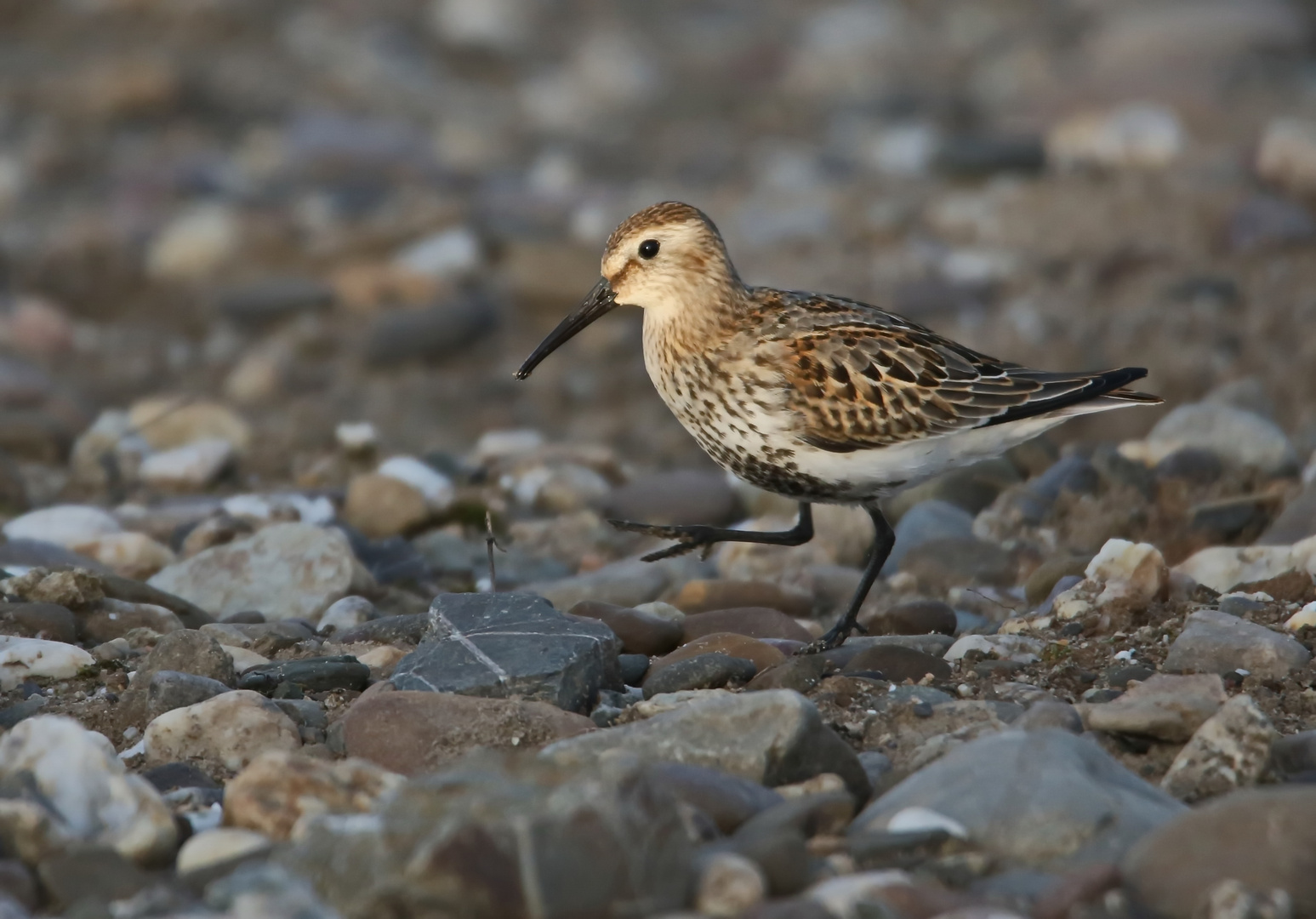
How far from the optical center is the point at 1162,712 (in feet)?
14.0

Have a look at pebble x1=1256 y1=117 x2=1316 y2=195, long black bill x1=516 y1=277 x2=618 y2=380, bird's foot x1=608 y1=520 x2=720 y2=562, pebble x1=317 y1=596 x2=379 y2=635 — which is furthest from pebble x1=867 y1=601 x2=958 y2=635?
pebble x1=1256 y1=117 x2=1316 y2=195

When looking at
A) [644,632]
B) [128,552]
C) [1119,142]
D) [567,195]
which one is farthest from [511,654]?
[1119,142]

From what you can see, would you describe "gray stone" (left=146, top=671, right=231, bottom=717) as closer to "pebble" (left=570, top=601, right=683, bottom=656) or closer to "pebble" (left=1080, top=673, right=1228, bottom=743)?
"pebble" (left=570, top=601, right=683, bottom=656)

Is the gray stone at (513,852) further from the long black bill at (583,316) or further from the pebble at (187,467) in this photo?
the pebble at (187,467)

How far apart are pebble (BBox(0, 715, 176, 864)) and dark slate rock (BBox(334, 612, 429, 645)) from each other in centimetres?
151

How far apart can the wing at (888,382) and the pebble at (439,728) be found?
164 centimetres

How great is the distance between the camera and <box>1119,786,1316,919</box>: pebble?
11.4ft

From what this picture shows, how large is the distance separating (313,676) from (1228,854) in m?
2.78

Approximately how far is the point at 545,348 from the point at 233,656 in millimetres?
1933

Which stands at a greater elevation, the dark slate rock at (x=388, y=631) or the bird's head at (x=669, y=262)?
the bird's head at (x=669, y=262)

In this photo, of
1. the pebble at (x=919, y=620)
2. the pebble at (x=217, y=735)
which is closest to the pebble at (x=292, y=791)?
the pebble at (x=217, y=735)

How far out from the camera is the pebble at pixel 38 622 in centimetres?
544

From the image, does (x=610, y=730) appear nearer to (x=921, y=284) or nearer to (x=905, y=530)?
(x=905, y=530)

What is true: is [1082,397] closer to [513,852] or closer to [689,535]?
[689,535]
